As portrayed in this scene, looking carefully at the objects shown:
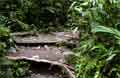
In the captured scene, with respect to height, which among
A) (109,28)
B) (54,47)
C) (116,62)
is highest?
(109,28)

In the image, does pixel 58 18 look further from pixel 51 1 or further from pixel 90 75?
pixel 90 75

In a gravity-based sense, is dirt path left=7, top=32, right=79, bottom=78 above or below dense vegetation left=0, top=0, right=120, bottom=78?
below

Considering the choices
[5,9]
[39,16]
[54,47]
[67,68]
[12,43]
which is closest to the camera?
[67,68]

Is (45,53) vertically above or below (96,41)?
below

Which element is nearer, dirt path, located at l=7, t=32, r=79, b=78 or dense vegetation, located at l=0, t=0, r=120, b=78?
dense vegetation, located at l=0, t=0, r=120, b=78

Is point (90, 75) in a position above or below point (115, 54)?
below

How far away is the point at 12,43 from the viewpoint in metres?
7.61

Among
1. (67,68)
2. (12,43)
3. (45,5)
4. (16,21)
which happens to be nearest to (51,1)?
(45,5)

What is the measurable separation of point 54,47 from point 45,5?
258 cm

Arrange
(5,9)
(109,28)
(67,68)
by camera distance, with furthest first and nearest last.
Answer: (5,9) → (67,68) → (109,28)

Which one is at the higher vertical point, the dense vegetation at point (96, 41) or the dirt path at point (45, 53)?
the dense vegetation at point (96, 41)

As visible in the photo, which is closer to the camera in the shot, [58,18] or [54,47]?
[54,47]

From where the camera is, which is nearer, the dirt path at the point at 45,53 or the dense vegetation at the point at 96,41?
the dense vegetation at the point at 96,41

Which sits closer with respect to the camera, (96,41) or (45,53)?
(96,41)
